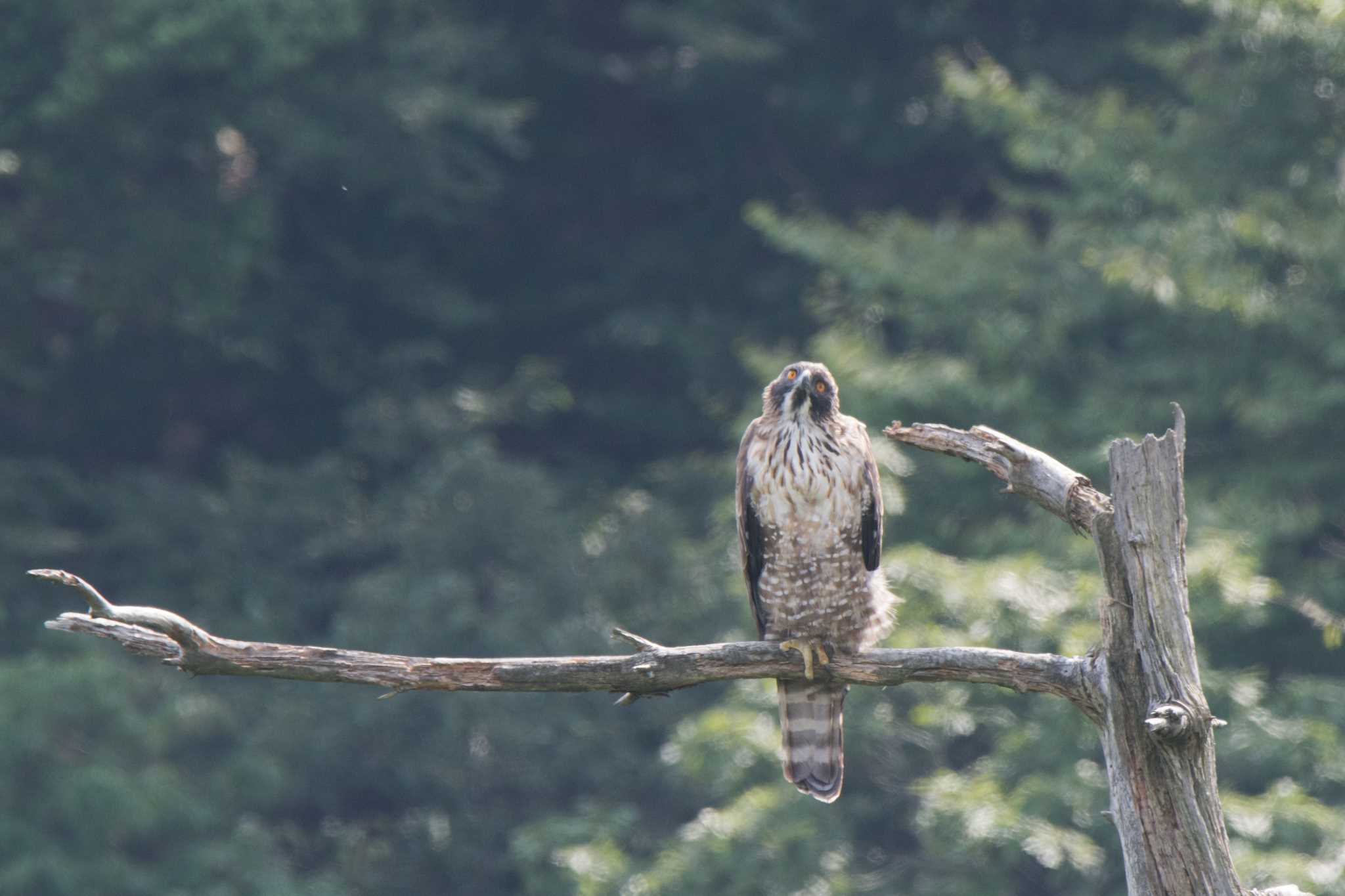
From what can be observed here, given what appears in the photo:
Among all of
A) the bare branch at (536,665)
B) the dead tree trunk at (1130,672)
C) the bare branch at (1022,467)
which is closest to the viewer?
the bare branch at (536,665)

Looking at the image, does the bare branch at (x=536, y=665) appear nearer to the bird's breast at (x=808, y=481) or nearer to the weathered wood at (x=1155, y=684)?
the weathered wood at (x=1155, y=684)

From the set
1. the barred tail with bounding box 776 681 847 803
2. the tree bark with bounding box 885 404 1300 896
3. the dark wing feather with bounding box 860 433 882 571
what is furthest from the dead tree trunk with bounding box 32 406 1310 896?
the dark wing feather with bounding box 860 433 882 571

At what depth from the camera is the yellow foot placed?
16.9 ft

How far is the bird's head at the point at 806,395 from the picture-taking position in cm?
615

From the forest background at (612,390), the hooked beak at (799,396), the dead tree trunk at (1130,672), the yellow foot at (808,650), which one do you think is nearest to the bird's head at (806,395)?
the hooked beak at (799,396)

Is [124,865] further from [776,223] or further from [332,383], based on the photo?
[776,223]

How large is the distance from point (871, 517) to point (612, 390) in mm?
11570

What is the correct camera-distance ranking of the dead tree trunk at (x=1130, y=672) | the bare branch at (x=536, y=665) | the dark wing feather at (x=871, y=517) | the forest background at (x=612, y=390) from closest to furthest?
the bare branch at (x=536, y=665) < the dead tree trunk at (x=1130, y=672) < the dark wing feather at (x=871, y=517) < the forest background at (x=612, y=390)

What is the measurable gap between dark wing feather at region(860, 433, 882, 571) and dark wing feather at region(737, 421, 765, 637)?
0.34 metres

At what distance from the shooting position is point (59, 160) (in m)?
14.2

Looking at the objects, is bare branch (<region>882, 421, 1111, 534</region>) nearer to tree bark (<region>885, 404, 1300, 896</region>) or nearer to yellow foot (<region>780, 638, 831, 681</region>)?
tree bark (<region>885, 404, 1300, 896</region>)

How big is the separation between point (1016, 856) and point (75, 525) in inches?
354

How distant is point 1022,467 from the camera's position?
16.0ft

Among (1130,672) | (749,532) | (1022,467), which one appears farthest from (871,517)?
(1130,672)
